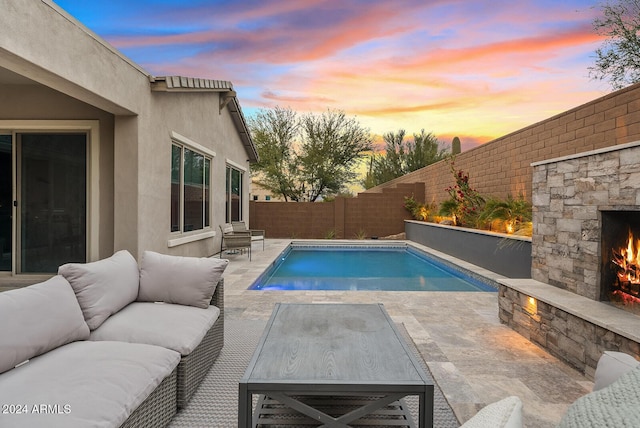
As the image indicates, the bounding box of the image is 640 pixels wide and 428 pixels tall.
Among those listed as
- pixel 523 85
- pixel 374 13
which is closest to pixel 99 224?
pixel 374 13

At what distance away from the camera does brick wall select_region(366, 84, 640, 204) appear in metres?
4.65

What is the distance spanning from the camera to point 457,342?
3355mm

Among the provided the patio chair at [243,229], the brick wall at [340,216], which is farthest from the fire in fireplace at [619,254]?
the brick wall at [340,216]

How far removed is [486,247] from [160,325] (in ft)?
20.8

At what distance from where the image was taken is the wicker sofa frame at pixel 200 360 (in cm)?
225

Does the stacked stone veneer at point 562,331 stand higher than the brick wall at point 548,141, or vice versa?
→ the brick wall at point 548,141

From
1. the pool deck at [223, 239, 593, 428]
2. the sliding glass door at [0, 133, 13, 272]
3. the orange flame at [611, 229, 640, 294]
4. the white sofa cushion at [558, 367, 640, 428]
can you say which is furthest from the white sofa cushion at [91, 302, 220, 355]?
the sliding glass door at [0, 133, 13, 272]

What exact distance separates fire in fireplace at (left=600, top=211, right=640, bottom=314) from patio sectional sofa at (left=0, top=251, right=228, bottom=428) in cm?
330

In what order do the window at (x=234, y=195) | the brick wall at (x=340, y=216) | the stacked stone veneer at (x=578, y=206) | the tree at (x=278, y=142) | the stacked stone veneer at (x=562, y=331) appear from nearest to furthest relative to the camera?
1. the stacked stone veneer at (x=562, y=331)
2. the stacked stone veneer at (x=578, y=206)
3. the window at (x=234, y=195)
4. the brick wall at (x=340, y=216)
5. the tree at (x=278, y=142)

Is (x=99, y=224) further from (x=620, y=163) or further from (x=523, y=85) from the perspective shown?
(x=523, y=85)

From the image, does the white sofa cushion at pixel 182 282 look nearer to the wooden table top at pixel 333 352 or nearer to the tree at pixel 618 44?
the wooden table top at pixel 333 352

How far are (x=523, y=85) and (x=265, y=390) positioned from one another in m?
10.4

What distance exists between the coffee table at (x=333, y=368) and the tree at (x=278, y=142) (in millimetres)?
16258

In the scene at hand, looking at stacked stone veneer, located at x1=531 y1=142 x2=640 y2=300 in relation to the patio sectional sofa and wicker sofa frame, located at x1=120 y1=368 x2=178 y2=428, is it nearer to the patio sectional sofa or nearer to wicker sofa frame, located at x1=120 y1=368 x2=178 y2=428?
the patio sectional sofa
